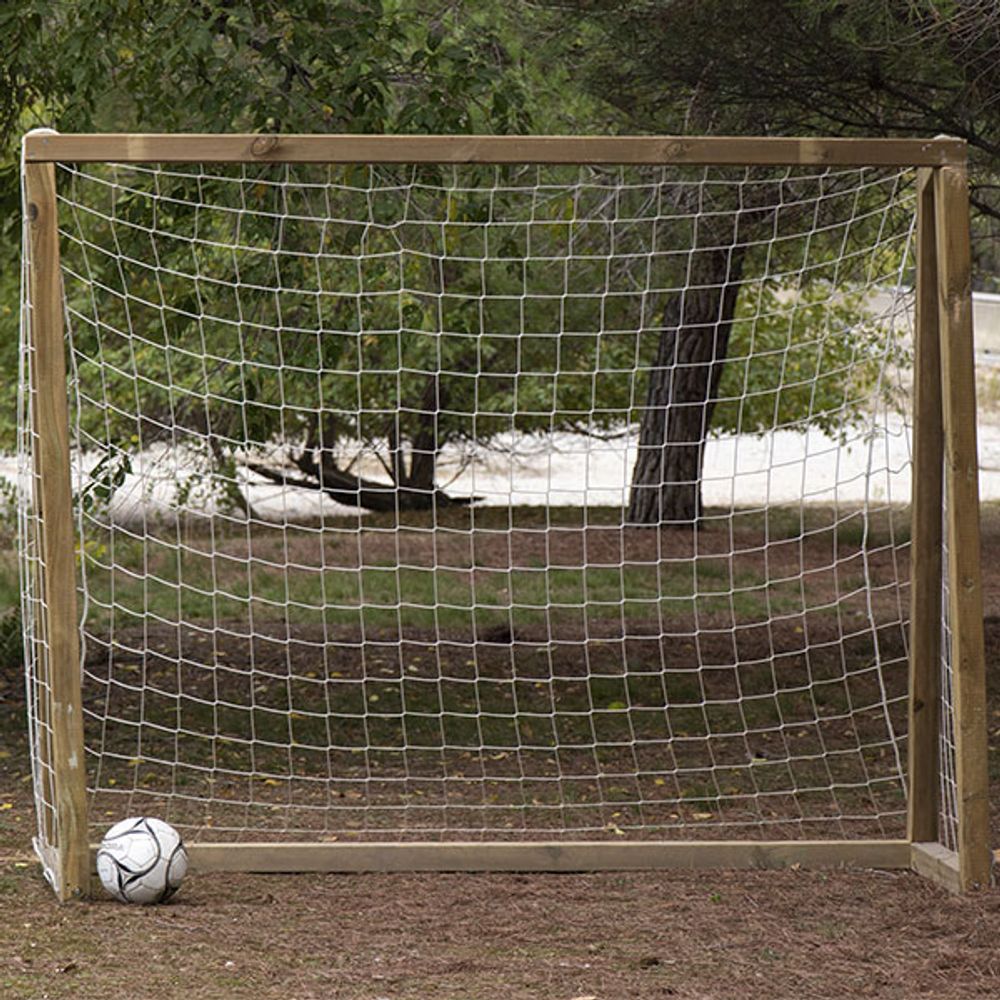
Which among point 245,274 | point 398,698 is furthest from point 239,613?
point 245,274

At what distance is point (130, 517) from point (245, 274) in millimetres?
7024

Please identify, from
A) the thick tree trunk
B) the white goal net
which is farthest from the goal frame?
the thick tree trunk

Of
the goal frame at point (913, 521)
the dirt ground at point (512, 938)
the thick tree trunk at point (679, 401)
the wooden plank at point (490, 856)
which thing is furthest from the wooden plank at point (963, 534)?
the thick tree trunk at point (679, 401)

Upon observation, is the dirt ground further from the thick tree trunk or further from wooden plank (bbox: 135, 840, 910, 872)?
the thick tree trunk

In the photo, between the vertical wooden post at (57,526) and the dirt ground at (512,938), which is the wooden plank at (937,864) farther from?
the vertical wooden post at (57,526)

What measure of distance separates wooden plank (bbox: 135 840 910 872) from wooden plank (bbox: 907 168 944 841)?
0.46 metres

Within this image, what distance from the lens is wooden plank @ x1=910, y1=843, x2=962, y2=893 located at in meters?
5.39

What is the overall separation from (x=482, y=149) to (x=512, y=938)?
7.78ft

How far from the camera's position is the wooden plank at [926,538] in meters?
5.49

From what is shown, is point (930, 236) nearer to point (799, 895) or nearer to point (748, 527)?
point (799, 895)

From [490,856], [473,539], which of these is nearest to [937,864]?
[490,856]

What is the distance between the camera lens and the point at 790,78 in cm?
744

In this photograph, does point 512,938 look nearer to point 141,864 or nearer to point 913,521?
point 141,864

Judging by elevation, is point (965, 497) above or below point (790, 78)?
below
